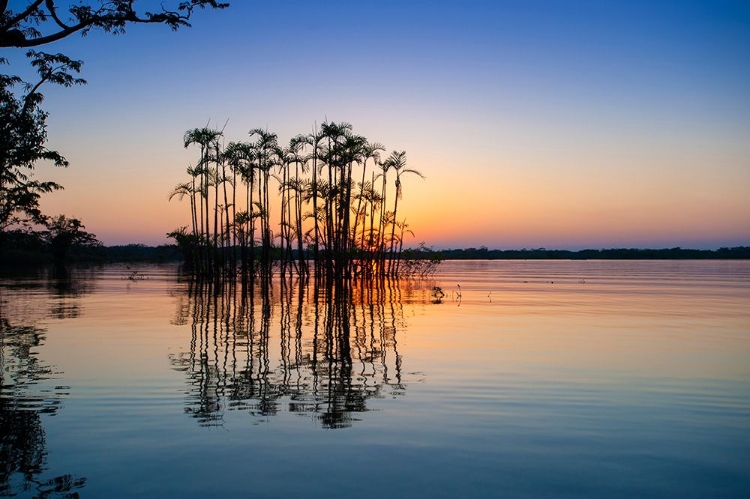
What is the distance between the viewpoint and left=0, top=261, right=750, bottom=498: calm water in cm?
474

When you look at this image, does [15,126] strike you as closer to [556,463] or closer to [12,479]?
[12,479]

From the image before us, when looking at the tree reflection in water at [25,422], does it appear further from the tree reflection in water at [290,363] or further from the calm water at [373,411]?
the tree reflection in water at [290,363]

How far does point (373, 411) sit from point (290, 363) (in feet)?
11.2

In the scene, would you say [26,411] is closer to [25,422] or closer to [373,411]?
[25,422]

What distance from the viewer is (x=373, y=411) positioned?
680cm

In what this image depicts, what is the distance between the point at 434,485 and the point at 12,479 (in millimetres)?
3183

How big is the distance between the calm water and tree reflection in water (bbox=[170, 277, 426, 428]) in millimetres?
51

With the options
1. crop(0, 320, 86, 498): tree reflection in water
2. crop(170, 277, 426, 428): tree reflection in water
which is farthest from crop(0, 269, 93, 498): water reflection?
crop(170, 277, 426, 428): tree reflection in water

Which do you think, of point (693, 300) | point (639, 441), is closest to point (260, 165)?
point (693, 300)

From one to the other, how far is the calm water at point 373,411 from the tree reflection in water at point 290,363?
0.17 ft

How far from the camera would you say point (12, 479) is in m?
4.59

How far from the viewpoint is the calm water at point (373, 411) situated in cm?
474

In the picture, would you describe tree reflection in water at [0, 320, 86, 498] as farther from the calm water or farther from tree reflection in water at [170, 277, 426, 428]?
tree reflection in water at [170, 277, 426, 428]

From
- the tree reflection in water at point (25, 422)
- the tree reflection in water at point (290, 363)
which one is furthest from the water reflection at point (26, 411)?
the tree reflection in water at point (290, 363)
